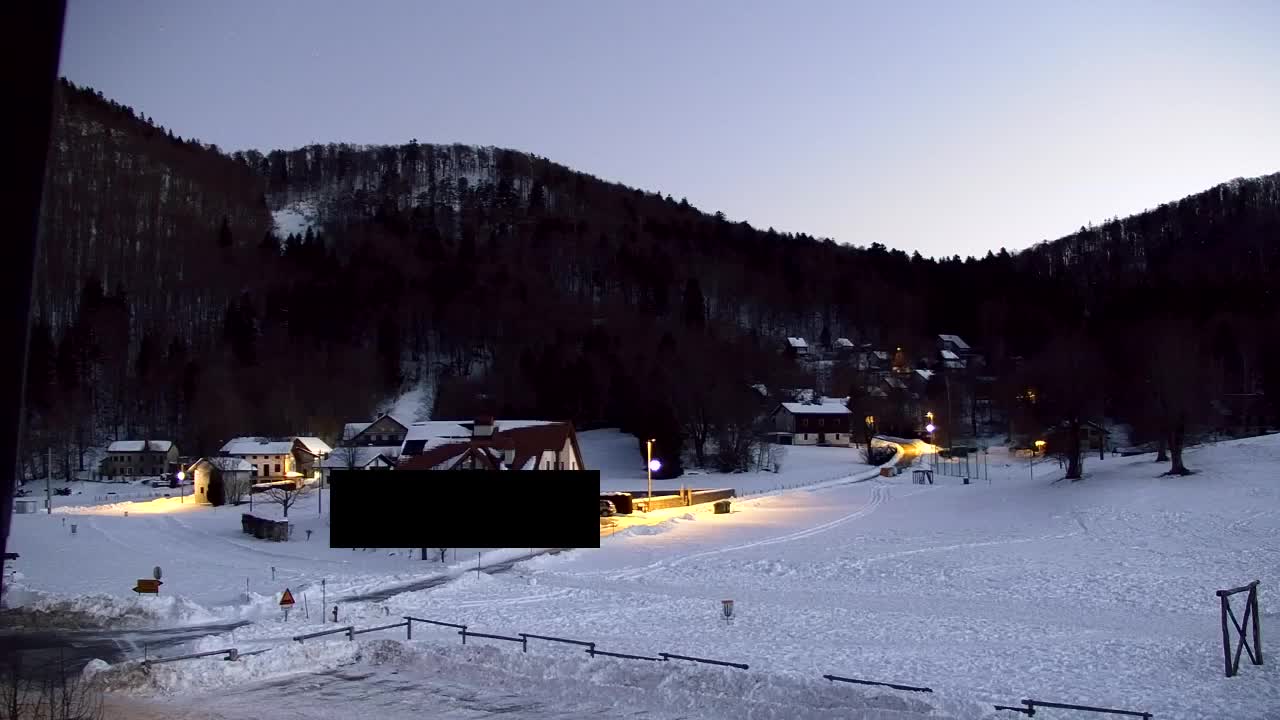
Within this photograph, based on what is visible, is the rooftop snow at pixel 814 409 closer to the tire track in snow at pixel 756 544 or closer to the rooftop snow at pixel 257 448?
the tire track in snow at pixel 756 544

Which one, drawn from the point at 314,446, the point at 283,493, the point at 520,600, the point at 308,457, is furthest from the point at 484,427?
the point at 314,446

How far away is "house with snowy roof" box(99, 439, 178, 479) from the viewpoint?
7512cm

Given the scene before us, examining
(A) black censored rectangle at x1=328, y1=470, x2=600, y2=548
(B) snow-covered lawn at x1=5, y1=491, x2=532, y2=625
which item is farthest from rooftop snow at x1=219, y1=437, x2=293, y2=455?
(A) black censored rectangle at x1=328, y1=470, x2=600, y2=548

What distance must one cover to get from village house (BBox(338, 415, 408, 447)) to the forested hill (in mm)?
7049

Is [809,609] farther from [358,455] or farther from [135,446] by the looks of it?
[135,446]

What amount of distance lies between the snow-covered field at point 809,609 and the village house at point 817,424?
144 feet

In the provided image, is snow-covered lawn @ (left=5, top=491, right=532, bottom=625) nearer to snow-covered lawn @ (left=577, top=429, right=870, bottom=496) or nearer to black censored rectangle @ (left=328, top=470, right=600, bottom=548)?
black censored rectangle @ (left=328, top=470, right=600, bottom=548)

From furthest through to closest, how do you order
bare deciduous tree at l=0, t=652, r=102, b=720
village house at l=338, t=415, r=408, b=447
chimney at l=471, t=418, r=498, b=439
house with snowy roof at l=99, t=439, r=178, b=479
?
house with snowy roof at l=99, t=439, r=178, b=479, village house at l=338, t=415, r=408, b=447, chimney at l=471, t=418, r=498, b=439, bare deciduous tree at l=0, t=652, r=102, b=720

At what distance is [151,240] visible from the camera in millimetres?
130500

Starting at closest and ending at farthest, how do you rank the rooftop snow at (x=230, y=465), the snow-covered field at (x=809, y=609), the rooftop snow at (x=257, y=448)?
the snow-covered field at (x=809, y=609)
the rooftop snow at (x=230, y=465)
the rooftop snow at (x=257, y=448)

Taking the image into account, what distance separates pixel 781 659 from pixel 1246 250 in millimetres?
186759

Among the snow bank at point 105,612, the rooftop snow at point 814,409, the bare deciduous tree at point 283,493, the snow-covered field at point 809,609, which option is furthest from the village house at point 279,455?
the snow bank at point 105,612

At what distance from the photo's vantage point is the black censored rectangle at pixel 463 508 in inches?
394

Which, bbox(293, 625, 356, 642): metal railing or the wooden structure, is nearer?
the wooden structure
